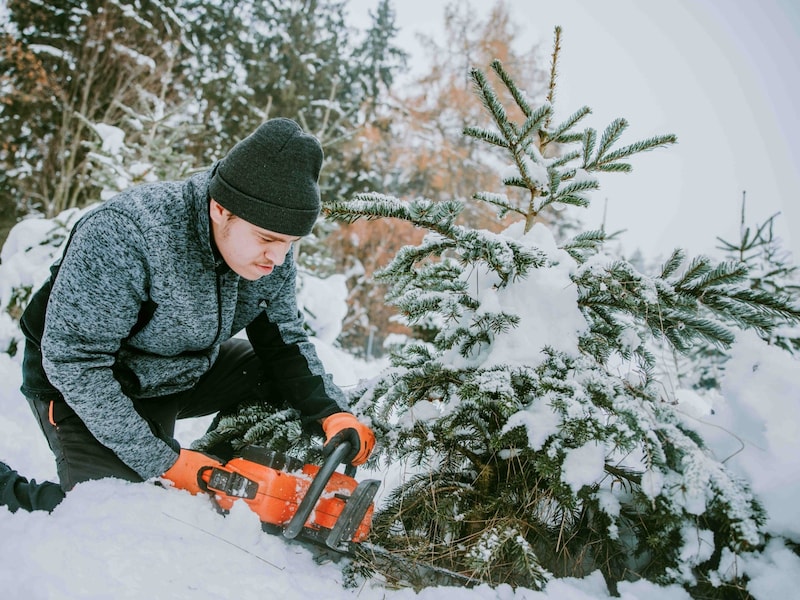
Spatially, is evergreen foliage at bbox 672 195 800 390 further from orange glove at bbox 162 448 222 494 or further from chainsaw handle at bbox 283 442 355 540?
orange glove at bbox 162 448 222 494

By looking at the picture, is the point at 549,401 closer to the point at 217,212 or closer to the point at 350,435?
the point at 350,435

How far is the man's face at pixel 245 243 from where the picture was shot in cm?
164

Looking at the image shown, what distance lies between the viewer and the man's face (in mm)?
1642

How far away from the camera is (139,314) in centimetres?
171

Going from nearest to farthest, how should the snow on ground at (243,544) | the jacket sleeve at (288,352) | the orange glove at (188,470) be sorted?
1. the snow on ground at (243,544)
2. the orange glove at (188,470)
3. the jacket sleeve at (288,352)

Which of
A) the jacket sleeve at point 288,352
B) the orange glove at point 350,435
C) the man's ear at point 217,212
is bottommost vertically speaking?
the orange glove at point 350,435

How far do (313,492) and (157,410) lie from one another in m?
0.98

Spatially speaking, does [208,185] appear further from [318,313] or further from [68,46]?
[68,46]

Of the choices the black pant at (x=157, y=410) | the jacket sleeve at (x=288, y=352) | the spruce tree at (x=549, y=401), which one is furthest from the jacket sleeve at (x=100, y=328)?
the spruce tree at (x=549, y=401)

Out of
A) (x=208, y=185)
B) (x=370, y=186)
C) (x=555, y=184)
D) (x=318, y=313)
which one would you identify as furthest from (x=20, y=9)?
(x=555, y=184)

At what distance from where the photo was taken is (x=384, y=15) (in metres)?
15.4

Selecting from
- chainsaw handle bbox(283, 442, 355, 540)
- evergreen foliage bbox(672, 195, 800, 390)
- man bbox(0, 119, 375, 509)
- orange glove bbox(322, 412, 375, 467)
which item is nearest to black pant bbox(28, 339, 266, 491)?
man bbox(0, 119, 375, 509)

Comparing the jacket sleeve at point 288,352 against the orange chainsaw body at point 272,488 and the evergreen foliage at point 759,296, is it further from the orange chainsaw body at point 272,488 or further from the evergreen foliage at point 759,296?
the evergreen foliage at point 759,296

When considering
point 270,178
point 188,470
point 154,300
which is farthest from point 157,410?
point 270,178
